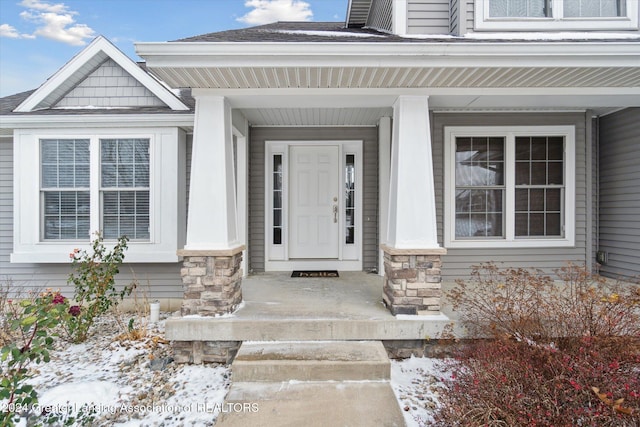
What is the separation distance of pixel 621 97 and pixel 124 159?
235 inches

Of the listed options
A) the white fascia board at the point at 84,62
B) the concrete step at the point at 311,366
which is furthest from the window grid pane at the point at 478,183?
the white fascia board at the point at 84,62

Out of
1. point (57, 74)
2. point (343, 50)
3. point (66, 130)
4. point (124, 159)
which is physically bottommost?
point (124, 159)

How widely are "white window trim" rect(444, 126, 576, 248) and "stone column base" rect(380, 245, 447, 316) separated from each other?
1.64m

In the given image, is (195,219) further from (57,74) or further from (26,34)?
(26,34)

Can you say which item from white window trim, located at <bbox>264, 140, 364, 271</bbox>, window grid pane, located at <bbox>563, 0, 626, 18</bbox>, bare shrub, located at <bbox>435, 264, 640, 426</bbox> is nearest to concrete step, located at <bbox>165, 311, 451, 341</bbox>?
bare shrub, located at <bbox>435, 264, 640, 426</bbox>

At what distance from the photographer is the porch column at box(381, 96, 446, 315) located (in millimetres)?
3484

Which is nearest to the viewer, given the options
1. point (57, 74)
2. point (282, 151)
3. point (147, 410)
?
point (147, 410)

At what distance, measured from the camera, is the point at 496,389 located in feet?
7.94

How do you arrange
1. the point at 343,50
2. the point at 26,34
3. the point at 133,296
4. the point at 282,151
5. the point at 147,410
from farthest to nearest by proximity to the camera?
the point at 26,34 < the point at 282,151 < the point at 133,296 < the point at 343,50 < the point at 147,410

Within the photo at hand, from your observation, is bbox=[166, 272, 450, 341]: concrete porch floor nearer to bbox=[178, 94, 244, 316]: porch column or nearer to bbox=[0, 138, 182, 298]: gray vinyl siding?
bbox=[178, 94, 244, 316]: porch column

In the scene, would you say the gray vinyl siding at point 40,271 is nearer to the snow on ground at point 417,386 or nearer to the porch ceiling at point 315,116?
the porch ceiling at point 315,116

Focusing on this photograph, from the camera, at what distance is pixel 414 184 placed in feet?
11.6

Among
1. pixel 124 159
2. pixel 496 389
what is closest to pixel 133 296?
pixel 124 159

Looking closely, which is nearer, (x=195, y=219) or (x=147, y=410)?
(x=147, y=410)
